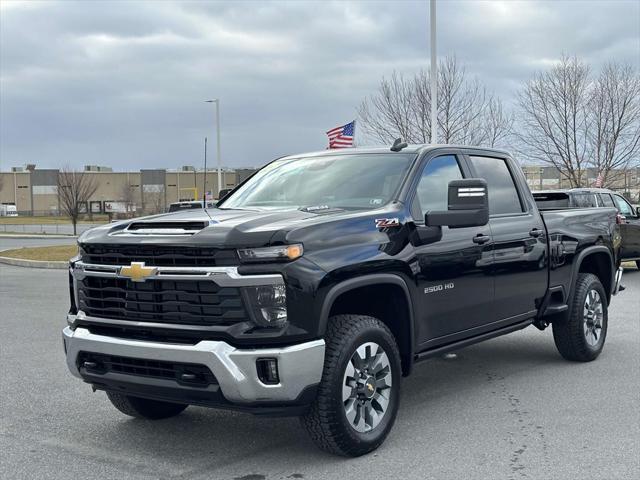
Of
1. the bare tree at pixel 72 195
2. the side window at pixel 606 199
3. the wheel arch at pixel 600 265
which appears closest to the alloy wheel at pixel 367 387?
the wheel arch at pixel 600 265

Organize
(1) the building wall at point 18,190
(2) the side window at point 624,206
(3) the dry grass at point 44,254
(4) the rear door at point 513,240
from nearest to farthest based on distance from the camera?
1. (4) the rear door at point 513,240
2. (2) the side window at point 624,206
3. (3) the dry grass at point 44,254
4. (1) the building wall at point 18,190

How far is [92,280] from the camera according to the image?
188 inches

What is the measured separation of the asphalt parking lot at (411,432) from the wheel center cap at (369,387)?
0.38 metres

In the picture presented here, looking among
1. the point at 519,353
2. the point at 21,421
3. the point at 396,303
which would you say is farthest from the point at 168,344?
the point at 519,353

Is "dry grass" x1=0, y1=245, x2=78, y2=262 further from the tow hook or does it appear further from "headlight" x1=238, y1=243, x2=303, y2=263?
"headlight" x1=238, y1=243, x2=303, y2=263

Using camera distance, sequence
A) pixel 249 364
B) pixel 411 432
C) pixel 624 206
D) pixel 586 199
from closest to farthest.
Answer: pixel 249 364 → pixel 411 432 → pixel 586 199 → pixel 624 206

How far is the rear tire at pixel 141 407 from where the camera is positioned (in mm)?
5340

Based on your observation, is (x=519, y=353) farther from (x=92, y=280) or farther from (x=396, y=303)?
(x=92, y=280)

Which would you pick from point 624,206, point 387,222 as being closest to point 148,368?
point 387,222

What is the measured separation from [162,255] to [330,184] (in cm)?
166

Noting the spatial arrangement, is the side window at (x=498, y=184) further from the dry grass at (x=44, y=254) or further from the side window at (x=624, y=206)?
the dry grass at (x=44, y=254)

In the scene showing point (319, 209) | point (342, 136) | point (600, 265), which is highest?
point (342, 136)

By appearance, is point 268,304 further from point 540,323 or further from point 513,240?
point 540,323

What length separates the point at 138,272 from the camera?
4395 mm
